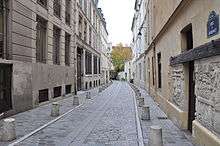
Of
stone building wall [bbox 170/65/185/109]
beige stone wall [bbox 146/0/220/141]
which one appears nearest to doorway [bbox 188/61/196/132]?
beige stone wall [bbox 146/0/220/141]

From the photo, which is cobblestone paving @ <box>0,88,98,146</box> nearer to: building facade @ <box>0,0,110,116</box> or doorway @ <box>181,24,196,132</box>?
building facade @ <box>0,0,110,116</box>

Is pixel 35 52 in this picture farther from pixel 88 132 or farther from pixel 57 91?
pixel 88 132

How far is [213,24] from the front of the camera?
727cm

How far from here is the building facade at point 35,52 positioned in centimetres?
1437

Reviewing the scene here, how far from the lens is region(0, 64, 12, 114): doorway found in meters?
13.7

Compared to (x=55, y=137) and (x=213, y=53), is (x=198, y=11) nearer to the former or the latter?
(x=213, y=53)

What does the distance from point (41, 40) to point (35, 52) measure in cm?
211

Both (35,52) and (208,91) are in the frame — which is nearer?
(208,91)

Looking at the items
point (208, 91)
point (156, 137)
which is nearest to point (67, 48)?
point (156, 137)

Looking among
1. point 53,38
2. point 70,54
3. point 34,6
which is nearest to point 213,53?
point 34,6

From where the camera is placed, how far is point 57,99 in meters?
22.8

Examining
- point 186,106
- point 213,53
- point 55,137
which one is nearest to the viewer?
point 213,53

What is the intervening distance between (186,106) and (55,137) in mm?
3920

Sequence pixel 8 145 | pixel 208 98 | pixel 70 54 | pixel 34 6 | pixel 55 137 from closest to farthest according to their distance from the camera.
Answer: pixel 208 98 → pixel 8 145 → pixel 55 137 → pixel 34 6 → pixel 70 54
